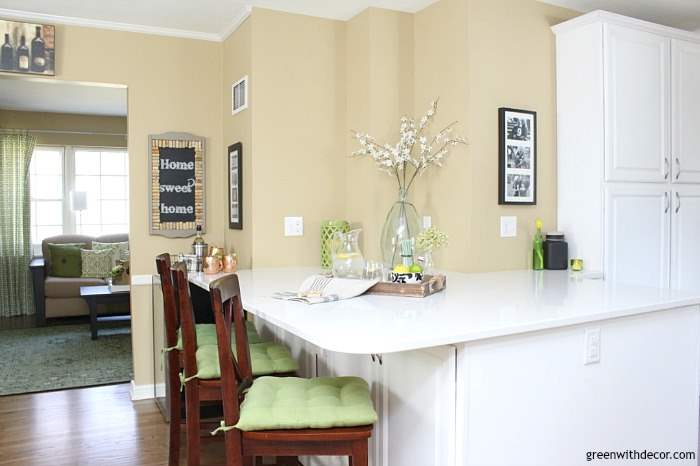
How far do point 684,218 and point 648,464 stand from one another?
71.4 inches

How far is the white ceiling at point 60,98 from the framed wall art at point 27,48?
6.27 ft

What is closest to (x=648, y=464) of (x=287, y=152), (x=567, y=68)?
(x=567, y=68)

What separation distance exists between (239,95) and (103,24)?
0.92 metres

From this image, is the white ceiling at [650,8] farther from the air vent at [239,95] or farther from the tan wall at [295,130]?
the air vent at [239,95]

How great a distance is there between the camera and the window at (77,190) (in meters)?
7.31

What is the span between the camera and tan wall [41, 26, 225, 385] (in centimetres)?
371

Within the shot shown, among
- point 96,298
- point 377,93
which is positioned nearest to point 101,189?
point 96,298

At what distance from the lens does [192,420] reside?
7.31ft

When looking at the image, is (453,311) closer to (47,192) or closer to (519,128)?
(519,128)

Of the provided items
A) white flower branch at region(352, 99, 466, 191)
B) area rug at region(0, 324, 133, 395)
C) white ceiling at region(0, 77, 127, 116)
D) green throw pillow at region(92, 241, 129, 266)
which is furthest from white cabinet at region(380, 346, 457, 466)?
green throw pillow at region(92, 241, 129, 266)

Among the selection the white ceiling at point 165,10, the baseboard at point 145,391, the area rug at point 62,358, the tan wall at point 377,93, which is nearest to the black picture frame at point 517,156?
the tan wall at point 377,93

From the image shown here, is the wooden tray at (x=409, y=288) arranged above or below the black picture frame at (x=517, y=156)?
below

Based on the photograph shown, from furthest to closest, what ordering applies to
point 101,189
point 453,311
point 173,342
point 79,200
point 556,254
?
point 101,189 < point 79,200 < point 556,254 < point 173,342 < point 453,311

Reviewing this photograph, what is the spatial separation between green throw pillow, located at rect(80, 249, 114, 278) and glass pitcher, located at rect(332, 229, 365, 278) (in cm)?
523
